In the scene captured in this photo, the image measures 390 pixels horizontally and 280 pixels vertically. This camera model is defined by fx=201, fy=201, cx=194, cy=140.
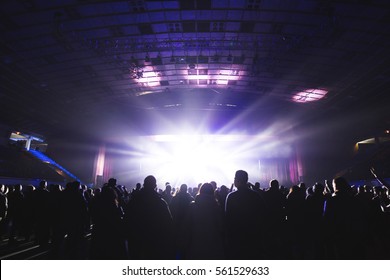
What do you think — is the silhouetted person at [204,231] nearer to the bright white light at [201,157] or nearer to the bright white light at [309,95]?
the bright white light at [201,157]

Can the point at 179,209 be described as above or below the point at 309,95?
below

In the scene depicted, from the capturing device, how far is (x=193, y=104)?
64.0ft

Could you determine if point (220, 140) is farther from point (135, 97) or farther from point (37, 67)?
point (37, 67)

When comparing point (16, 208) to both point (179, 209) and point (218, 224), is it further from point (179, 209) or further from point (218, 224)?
point (218, 224)

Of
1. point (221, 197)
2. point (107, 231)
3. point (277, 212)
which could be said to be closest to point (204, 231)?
point (107, 231)

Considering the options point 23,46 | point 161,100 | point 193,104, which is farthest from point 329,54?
point 23,46

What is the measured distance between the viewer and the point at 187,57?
1411 cm

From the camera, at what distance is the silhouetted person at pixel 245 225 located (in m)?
2.49

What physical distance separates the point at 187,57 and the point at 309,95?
11.6 meters

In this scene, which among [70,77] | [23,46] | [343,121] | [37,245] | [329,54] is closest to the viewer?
[37,245]

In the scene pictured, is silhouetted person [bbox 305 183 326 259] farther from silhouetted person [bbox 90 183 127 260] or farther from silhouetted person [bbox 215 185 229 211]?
silhouetted person [bbox 90 183 127 260]
